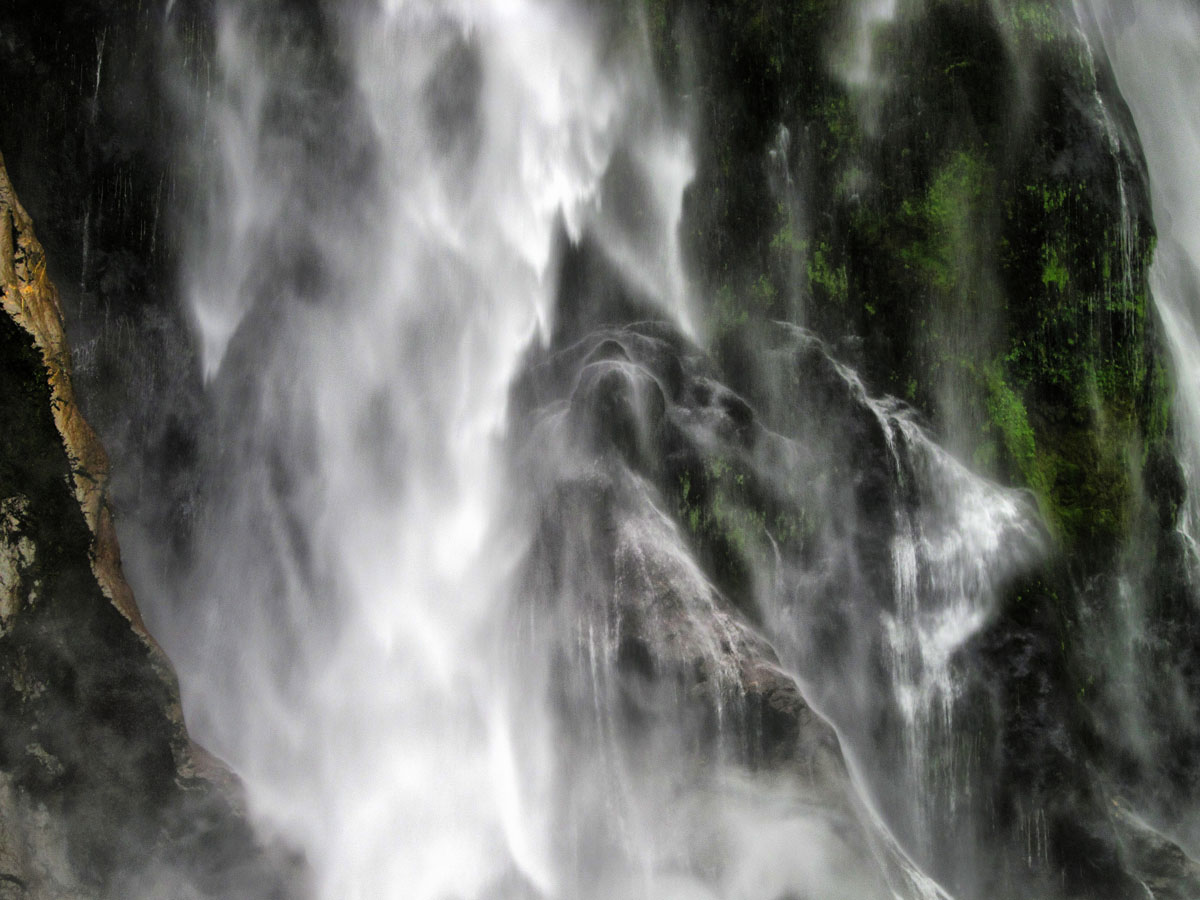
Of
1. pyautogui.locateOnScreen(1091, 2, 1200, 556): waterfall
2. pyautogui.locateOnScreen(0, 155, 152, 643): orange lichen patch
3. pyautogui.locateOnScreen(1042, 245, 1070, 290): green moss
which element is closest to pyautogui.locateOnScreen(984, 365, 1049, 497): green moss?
pyautogui.locateOnScreen(1042, 245, 1070, 290): green moss

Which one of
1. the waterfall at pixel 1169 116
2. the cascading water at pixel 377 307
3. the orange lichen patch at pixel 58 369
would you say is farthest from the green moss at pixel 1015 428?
the orange lichen patch at pixel 58 369

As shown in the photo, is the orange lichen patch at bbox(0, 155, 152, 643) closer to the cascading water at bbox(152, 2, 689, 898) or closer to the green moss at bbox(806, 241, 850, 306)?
the cascading water at bbox(152, 2, 689, 898)

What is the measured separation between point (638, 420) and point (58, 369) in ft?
13.4

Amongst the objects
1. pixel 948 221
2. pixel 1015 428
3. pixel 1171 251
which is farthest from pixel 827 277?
pixel 1171 251

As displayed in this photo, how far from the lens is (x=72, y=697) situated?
6320 millimetres

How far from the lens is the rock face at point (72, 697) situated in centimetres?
612

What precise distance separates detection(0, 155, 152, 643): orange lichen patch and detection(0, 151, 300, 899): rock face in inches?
0.5

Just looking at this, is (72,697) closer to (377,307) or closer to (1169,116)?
(377,307)

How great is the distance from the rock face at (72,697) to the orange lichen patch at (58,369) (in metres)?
0.01

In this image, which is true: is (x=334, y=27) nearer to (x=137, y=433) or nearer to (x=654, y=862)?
(x=137, y=433)

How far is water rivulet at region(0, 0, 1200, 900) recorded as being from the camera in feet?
24.6

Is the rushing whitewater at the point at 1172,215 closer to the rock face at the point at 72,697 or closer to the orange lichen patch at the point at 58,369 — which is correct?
the rock face at the point at 72,697

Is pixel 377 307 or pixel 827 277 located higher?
pixel 827 277

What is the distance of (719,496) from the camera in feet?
27.4
